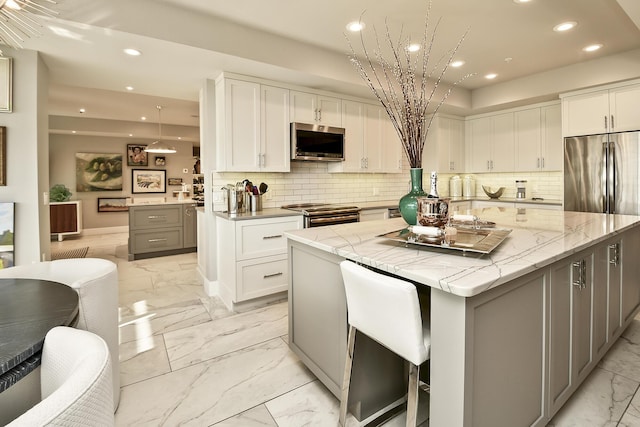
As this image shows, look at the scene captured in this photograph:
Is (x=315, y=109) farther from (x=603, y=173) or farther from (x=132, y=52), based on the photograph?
(x=603, y=173)

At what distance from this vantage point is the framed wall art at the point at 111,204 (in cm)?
838

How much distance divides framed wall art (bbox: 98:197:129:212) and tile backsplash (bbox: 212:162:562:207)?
6.29 m

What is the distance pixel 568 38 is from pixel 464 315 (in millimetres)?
3754

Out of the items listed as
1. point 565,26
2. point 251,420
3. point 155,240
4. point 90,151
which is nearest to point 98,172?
point 90,151

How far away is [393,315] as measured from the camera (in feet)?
4.11

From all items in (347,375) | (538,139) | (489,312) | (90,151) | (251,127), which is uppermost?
(90,151)

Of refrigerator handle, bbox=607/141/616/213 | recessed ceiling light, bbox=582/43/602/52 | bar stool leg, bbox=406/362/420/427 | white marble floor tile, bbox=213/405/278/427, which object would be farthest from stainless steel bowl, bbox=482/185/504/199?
white marble floor tile, bbox=213/405/278/427

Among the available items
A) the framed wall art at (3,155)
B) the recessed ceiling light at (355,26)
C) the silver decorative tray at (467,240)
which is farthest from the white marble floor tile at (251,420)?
the recessed ceiling light at (355,26)

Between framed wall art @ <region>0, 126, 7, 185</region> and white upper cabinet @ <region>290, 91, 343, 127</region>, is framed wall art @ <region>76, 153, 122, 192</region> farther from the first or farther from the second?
white upper cabinet @ <region>290, 91, 343, 127</region>

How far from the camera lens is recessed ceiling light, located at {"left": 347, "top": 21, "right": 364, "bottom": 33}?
2980 mm

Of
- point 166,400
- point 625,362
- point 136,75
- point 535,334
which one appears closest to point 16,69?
point 136,75

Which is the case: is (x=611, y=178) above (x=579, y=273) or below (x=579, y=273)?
above

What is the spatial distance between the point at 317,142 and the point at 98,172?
7049mm

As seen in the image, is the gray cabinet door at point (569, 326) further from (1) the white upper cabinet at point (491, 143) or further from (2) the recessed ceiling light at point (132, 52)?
(1) the white upper cabinet at point (491, 143)
